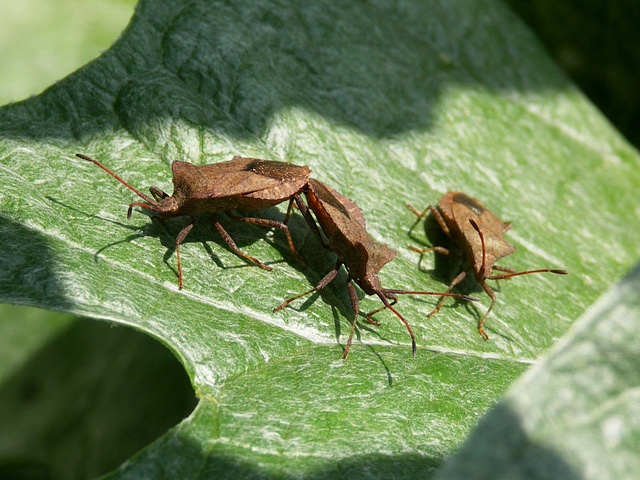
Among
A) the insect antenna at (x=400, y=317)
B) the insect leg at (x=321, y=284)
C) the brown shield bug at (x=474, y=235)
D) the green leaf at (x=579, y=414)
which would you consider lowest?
the insect leg at (x=321, y=284)

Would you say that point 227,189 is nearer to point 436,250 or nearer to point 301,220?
point 301,220

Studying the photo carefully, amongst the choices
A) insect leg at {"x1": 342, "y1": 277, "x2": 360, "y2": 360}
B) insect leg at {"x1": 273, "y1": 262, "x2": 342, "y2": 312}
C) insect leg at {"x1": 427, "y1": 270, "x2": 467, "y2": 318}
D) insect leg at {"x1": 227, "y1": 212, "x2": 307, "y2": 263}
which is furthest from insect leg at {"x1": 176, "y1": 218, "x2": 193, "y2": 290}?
insect leg at {"x1": 427, "y1": 270, "x2": 467, "y2": 318}

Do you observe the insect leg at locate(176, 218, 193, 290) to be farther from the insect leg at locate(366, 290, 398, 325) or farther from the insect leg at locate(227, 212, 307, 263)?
the insect leg at locate(366, 290, 398, 325)

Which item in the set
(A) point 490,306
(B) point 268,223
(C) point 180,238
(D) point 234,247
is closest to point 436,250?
(A) point 490,306

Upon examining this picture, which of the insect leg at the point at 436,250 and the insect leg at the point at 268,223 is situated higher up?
the insect leg at the point at 436,250

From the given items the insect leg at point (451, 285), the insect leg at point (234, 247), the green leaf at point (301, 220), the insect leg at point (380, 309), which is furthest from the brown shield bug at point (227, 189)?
the insect leg at point (451, 285)

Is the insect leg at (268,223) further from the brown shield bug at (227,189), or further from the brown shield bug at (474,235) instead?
the brown shield bug at (474,235)

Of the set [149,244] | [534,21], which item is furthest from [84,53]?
[534,21]
